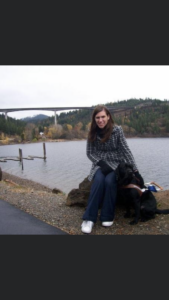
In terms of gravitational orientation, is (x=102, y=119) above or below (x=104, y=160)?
above

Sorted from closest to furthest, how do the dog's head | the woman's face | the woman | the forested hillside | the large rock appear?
the dog's head
the woman
the woman's face
the large rock
the forested hillside

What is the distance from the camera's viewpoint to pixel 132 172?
4570 millimetres

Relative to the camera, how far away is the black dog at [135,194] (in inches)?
179

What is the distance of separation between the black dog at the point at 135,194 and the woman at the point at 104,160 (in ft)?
0.49

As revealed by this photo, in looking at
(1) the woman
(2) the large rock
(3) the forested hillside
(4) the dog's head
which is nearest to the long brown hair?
(1) the woman

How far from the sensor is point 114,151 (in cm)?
503

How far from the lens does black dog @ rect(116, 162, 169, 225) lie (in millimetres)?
4535

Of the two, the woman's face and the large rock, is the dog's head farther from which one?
the large rock

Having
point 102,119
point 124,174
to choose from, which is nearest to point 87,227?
point 124,174

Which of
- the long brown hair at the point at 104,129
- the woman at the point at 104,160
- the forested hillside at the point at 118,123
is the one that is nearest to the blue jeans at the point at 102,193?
the woman at the point at 104,160

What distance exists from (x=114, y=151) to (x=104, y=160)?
28cm

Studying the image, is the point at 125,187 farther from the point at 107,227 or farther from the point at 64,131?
the point at 64,131

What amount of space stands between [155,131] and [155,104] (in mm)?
54299

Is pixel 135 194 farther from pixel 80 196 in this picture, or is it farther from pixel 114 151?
pixel 80 196
